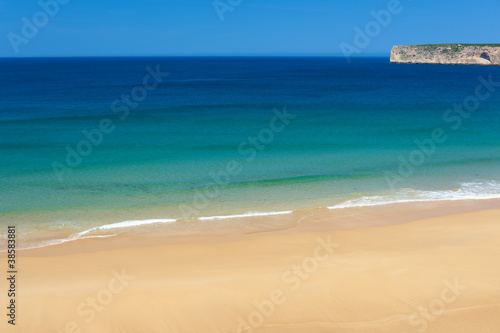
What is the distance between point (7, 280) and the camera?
392 inches

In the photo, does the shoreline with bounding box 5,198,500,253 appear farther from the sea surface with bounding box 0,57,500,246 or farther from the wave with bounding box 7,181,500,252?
the sea surface with bounding box 0,57,500,246

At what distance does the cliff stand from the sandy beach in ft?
444

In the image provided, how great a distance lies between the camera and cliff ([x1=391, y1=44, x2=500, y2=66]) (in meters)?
126

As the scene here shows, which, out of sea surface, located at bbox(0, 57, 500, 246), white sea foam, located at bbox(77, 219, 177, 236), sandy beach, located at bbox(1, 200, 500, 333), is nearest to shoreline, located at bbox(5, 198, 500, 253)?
white sea foam, located at bbox(77, 219, 177, 236)

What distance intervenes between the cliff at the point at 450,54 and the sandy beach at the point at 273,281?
444ft

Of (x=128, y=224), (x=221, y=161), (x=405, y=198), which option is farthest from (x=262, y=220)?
(x=221, y=161)

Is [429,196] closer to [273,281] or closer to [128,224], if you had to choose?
[273,281]

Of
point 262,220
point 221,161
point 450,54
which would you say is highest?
point 450,54

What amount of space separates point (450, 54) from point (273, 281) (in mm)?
149585

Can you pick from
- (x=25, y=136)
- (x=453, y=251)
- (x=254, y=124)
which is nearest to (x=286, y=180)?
(x=453, y=251)

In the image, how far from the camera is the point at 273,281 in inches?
388

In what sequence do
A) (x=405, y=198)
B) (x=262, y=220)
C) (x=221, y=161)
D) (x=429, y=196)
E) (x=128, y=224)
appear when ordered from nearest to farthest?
(x=128, y=224) < (x=262, y=220) < (x=405, y=198) < (x=429, y=196) < (x=221, y=161)

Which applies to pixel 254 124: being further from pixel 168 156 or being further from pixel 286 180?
pixel 286 180

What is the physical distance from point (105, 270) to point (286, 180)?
31.1ft
